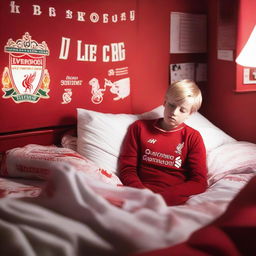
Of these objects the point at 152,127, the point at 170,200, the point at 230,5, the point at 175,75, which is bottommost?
the point at 170,200

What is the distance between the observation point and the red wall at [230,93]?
6.46ft

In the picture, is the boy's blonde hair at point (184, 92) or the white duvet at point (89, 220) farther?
the boy's blonde hair at point (184, 92)

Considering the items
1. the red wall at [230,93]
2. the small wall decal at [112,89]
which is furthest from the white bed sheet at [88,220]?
the red wall at [230,93]

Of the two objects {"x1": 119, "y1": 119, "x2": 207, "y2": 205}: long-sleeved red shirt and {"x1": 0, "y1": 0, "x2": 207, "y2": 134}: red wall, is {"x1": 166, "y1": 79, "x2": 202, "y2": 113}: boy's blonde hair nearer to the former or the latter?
{"x1": 119, "y1": 119, "x2": 207, "y2": 205}: long-sleeved red shirt

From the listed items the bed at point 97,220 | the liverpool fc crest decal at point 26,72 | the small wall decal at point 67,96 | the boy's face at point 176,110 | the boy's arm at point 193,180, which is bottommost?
the boy's arm at point 193,180

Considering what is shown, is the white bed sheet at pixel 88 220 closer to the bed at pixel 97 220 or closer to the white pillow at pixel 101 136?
the bed at pixel 97 220

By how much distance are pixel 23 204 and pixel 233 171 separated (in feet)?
3.59

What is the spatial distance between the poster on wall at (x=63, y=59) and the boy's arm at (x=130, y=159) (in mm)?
374

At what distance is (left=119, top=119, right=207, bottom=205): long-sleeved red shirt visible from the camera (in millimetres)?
1603

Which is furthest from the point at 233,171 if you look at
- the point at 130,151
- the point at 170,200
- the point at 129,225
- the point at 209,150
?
the point at 129,225

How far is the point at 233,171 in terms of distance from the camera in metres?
1.66

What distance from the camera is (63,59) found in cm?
185

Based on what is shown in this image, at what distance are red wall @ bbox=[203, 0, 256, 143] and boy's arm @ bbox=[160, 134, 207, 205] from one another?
61cm

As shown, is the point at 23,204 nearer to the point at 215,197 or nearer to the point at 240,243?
the point at 240,243
